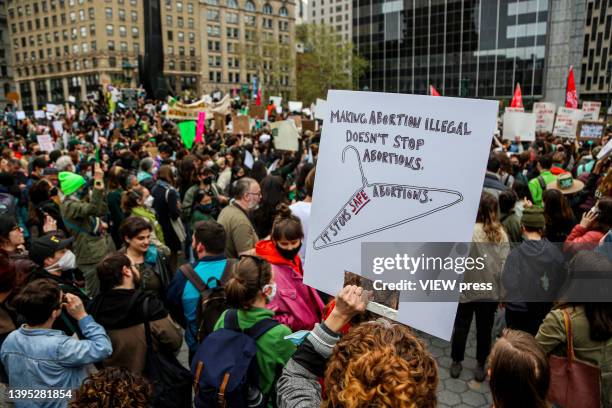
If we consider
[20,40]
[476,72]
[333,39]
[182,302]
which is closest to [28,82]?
[20,40]

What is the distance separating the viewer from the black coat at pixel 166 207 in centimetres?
616

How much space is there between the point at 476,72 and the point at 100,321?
204 ft

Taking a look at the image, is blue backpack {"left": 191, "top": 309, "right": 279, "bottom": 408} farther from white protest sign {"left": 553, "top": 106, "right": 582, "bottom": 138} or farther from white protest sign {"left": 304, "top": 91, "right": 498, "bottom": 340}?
white protest sign {"left": 553, "top": 106, "right": 582, "bottom": 138}

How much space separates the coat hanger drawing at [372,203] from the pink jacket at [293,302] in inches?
34.9

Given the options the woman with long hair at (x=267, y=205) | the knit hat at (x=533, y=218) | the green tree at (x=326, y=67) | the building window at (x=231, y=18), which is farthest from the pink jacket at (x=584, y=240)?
the building window at (x=231, y=18)

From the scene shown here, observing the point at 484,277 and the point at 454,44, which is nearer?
the point at 484,277

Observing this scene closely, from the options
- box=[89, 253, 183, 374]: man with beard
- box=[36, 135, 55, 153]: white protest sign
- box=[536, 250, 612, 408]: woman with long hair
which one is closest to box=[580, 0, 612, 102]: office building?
box=[36, 135, 55, 153]: white protest sign

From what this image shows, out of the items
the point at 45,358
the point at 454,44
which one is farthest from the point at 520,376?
the point at 454,44

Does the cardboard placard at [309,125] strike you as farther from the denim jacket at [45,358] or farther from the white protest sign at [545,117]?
the denim jacket at [45,358]

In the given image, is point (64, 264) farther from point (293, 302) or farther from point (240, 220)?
point (293, 302)

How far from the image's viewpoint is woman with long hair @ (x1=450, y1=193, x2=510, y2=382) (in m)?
4.00

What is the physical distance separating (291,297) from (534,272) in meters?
2.06

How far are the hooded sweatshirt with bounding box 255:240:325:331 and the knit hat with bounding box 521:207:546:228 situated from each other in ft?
6.97

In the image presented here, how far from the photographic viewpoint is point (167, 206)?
621 cm
